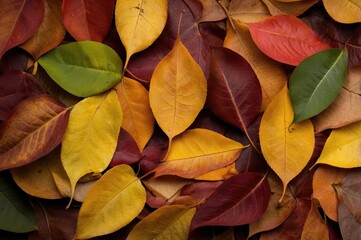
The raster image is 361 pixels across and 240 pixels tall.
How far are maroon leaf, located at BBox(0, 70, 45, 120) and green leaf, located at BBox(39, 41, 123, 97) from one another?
0.06ft

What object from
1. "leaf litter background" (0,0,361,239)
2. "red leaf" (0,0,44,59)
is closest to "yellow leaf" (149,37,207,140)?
"leaf litter background" (0,0,361,239)

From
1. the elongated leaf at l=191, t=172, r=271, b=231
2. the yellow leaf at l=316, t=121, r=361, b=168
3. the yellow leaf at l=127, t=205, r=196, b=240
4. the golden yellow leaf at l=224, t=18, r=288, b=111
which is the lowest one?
the yellow leaf at l=127, t=205, r=196, b=240

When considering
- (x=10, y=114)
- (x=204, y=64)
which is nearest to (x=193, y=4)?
(x=204, y=64)

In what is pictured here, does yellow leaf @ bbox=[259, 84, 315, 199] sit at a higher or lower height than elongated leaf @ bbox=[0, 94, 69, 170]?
lower

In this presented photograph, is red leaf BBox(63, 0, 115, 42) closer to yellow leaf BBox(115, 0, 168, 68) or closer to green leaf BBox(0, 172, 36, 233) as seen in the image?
yellow leaf BBox(115, 0, 168, 68)

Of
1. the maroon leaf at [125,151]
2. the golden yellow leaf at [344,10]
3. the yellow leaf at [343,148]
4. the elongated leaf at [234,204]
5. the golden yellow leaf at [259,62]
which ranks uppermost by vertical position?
the golden yellow leaf at [344,10]

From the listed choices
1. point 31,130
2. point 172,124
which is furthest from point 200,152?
point 31,130

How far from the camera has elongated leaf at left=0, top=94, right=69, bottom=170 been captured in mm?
418

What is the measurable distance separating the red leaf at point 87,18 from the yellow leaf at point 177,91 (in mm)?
59

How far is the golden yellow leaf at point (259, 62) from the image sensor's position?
46 centimetres

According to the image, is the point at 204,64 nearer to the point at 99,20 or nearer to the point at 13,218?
the point at 99,20

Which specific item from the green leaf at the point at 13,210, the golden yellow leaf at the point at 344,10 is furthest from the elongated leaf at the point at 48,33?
the golden yellow leaf at the point at 344,10

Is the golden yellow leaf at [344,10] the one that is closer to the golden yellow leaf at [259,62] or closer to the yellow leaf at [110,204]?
the golden yellow leaf at [259,62]

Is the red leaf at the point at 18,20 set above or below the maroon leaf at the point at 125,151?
above
